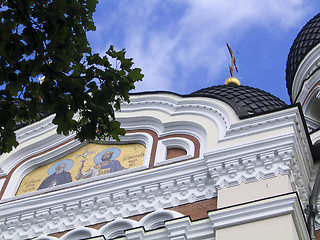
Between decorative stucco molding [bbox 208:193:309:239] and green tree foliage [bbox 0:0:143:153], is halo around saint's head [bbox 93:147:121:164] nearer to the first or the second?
decorative stucco molding [bbox 208:193:309:239]

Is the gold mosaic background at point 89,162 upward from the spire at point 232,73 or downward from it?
downward

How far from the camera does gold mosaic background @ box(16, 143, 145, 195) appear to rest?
1182 cm

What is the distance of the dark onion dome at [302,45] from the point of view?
64.3 ft

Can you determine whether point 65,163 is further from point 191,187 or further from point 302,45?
point 302,45

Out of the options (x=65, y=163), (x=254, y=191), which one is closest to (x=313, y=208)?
(x=254, y=191)

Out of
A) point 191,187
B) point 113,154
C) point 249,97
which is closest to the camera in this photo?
point 191,187

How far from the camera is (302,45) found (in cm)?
2005

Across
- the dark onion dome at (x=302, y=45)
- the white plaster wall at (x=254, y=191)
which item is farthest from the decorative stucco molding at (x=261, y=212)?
the dark onion dome at (x=302, y=45)

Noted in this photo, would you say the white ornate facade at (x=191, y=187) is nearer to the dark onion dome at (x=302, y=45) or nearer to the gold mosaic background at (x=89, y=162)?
the gold mosaic background at (x=89, y=162)

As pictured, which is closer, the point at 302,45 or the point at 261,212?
the point at 261,212

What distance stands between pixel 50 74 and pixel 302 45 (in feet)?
49.9

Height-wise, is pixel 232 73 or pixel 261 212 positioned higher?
pixel 232 73

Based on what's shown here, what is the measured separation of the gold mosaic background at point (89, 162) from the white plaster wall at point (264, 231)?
2966 millimetres

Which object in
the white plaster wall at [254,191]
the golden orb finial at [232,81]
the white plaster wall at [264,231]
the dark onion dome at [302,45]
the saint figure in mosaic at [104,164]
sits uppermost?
the dark onion dome at [302,45]
